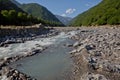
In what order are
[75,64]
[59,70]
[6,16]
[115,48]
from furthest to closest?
[6,16]
[115,48]
[75,64]
[59,70]

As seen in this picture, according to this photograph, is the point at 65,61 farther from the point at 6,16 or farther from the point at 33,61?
Result: the point at 6,16

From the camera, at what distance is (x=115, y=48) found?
2753 cm

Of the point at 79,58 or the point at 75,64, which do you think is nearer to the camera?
the point at 75,64

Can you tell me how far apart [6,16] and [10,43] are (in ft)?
168

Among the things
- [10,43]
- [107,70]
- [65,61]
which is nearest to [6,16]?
[10,43]

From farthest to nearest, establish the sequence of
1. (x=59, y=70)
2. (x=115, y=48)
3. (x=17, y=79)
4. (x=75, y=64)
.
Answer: (x=115, y=48), (x=75, y=64), (x=59, y=70), (x=17, y=79)

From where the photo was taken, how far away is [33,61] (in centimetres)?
2544

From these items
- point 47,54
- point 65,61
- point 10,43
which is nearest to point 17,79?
point 65,61

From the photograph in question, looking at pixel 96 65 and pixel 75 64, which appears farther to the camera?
pixel 75 64

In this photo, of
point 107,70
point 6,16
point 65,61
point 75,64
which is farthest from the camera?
point 6,16

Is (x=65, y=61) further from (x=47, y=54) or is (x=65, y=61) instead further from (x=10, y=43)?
(x=10, y=43)

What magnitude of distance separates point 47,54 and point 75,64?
7.63 metres

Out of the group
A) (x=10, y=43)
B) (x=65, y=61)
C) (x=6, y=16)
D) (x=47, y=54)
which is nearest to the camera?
(x=65, y=61)

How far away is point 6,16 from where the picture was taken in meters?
89.5
